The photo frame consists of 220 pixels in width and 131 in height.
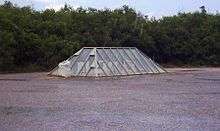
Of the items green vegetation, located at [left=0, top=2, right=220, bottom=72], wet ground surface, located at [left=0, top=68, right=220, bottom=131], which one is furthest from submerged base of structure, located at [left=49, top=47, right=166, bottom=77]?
wet ground surface, located at [left=0, top=68, right=220, bottom=131]

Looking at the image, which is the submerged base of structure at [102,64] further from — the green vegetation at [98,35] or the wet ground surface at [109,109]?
the wet ground surface at [109,109]

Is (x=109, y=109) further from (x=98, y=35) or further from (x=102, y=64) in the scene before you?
(x=98, y=35)

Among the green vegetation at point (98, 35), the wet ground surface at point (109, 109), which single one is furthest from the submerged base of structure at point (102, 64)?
the wet ground surface at point (109, 109)

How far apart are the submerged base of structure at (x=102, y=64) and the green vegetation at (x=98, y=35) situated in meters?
5.98

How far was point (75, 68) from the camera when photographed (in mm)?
33062

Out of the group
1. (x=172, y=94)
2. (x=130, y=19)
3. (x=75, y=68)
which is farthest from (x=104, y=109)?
(x=130, y=19)

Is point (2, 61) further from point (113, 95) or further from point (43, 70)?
point (113, 95)

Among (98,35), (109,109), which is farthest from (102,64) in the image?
(109,109)

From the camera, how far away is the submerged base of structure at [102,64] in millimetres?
32553

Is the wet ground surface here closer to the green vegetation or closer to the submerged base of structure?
the submerged base of structure

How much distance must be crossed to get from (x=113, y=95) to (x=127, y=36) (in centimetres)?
2739

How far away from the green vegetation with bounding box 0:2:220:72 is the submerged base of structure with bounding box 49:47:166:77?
19.6ft

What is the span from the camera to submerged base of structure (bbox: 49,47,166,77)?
3255 centimetres

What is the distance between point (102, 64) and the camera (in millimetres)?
33188
